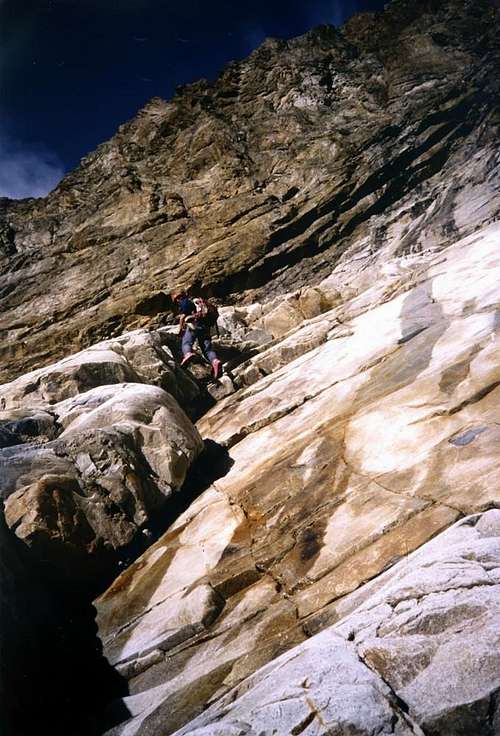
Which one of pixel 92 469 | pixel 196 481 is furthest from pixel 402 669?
pixel 196 481

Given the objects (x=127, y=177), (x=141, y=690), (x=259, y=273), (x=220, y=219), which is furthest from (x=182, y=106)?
(x=141, y=690)

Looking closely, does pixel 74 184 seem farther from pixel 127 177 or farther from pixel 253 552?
pixel 253 552

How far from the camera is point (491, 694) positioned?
2699 millimetres

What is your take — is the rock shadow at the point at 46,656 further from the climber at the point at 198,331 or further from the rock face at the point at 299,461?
the climber at the point at 198,331

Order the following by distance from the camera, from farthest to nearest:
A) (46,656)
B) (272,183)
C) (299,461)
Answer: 1. (272,183)
2. (299,461)
3. (46,656)

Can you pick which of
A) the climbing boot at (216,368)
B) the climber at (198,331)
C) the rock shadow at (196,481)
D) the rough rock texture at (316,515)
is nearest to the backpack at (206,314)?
the climber at (198,331)

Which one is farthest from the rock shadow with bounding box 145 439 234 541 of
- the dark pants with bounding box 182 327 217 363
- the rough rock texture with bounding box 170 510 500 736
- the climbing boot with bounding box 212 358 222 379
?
the dark pants with bounding box 182 327 217 363

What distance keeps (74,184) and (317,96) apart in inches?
882

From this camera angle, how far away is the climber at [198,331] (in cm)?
Answer: 1677

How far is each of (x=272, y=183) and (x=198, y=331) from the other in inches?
709

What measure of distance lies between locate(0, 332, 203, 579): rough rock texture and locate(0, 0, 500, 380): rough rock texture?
1636 cm

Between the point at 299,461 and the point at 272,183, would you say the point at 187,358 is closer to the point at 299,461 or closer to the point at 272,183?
the point at 299,461

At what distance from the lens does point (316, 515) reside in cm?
658

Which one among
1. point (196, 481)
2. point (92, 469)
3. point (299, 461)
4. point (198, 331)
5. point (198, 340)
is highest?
point (198, 331)
